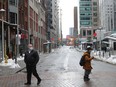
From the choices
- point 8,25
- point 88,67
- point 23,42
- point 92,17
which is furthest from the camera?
point 92,17

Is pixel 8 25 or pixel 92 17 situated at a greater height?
pixel 92 17

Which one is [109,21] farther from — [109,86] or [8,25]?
[109,86]

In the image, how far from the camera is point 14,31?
5647 centimetres

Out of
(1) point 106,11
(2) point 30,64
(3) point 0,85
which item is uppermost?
(1) point 106,11

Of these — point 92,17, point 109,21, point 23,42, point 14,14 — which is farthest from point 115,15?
point 92,17

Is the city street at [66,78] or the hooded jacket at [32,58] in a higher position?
the hooded jacket at [32,58]

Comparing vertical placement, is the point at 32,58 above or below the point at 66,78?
above

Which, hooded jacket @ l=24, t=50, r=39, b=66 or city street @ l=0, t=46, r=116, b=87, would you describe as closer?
hooded jacket @ l=24, t=50, r=39, b=66

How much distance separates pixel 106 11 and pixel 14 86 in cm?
10592

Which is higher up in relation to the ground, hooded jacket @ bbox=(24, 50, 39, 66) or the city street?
hooded jacket @ bbox=(24, 50, 39, 66)

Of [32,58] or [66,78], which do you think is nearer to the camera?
[32,58]

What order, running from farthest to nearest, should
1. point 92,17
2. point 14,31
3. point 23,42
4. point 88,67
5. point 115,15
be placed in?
point 92,17, point 115,15, point 23,42, point 14,31, point 88,67

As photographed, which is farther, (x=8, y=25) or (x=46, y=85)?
(x=8, y=25)

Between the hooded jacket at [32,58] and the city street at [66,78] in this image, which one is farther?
the city street at [66,78]
